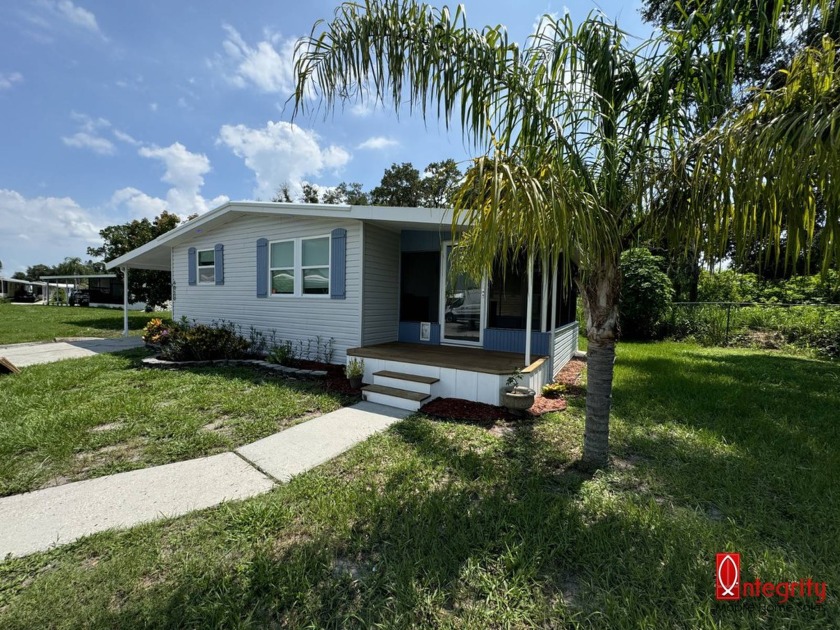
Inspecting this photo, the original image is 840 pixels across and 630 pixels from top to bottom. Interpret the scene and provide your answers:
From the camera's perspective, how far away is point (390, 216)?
605cm

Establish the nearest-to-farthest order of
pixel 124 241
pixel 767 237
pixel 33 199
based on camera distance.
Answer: pixel 767 237 < pixel 33 199 < pixel 124 241

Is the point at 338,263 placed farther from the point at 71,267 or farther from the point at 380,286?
the point at 71,267

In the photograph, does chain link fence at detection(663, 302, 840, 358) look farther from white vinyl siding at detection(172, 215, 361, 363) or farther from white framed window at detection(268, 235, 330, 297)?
white framed window at detection(268, 235, 330, 297)

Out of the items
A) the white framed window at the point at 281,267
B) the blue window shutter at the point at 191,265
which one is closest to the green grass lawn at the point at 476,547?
the white framed window at the point at 281,267

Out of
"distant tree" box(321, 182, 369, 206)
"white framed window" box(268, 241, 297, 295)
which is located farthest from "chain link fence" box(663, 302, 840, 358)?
"distant tree" box(321, 182, 369, 206)

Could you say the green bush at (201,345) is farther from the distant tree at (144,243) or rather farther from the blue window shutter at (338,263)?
the distant tree at (144,243)

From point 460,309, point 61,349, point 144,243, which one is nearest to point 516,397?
point 460,309

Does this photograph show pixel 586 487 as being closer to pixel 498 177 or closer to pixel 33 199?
pixel 498 177

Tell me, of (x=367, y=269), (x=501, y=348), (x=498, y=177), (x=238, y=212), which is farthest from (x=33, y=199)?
(x=498, y=177)

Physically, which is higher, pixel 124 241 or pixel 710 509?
pixel 124 241

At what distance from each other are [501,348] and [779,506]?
4191mm

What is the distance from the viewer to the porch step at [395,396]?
16.2ft

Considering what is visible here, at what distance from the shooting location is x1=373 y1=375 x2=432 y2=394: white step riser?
17.0 ft

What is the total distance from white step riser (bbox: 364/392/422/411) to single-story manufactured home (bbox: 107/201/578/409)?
0.02 metres
